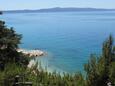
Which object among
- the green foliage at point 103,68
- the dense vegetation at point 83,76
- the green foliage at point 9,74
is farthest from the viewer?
the green foliage at point 9,74

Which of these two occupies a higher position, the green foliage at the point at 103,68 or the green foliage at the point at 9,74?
the green foliage at the point at 103,68

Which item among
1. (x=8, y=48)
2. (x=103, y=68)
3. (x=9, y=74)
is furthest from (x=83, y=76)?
(x=8, y=48)

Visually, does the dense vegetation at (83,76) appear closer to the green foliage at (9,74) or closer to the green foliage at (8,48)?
the green foliage at (9,74)

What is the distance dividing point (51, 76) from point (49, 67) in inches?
1544

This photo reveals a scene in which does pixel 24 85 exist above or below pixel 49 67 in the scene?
above

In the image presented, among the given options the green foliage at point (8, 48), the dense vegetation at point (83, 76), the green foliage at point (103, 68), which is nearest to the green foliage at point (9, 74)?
the dense vegetation at point (83, 76)

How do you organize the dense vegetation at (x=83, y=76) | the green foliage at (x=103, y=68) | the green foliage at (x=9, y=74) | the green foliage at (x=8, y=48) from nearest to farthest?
the green foliage at (x=103, y=68) → the dense vegetation at (x=83, y=76) → the green foliage at (x=9, y=74) → the green foliage at (x=8, y=48)

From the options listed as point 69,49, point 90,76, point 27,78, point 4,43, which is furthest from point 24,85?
point 69,49

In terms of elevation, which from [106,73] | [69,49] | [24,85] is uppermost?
[106,73]

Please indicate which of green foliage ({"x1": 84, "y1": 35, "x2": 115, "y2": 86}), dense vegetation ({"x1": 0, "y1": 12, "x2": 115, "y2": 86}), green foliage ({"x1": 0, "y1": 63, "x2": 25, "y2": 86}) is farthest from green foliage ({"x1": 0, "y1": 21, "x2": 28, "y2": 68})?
green foliage ({"x1": 84, "y1": 35, "x2": 115, "y2": 86})

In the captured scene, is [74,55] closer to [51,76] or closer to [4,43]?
[4,43]

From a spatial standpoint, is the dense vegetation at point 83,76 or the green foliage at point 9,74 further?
the green foliage at point 9,74

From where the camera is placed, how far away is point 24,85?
50.7ft

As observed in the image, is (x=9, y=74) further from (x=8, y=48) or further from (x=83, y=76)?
(x=8, y=48)
